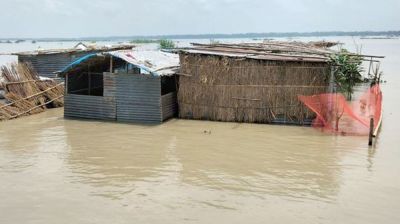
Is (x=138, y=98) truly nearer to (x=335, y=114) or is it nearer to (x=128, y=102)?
(x=128, y=102)

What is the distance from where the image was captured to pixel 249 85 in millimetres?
12172

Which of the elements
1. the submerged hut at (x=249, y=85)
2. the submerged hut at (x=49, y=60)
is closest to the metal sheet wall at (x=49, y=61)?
the submerged hut at (x=49, y=60)

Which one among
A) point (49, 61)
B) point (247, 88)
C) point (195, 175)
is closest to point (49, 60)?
point (49, 61)

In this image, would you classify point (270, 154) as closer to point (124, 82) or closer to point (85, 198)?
point (85, 198)

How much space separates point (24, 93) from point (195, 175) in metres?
8.28

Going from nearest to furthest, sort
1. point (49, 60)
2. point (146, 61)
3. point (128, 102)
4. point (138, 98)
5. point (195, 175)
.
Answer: point (195, 175) < point (138, 98) < point (128, 102) < point (146, 61) < point (49, 60)

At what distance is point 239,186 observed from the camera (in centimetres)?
726

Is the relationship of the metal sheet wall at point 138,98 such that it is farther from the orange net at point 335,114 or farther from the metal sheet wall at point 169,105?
the orange net at point 335,114

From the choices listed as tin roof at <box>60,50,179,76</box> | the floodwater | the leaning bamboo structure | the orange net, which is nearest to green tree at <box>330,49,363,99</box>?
the orange net

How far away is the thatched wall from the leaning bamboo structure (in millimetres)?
4784

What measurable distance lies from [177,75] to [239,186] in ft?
20.7

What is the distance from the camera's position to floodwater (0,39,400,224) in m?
6.21

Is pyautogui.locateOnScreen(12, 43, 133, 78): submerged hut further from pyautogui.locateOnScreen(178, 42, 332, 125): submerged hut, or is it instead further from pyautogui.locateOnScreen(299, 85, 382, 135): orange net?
pyautogui.locateOnScreen(299, 85, 382, 135): orange net

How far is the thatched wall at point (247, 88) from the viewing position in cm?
1179
